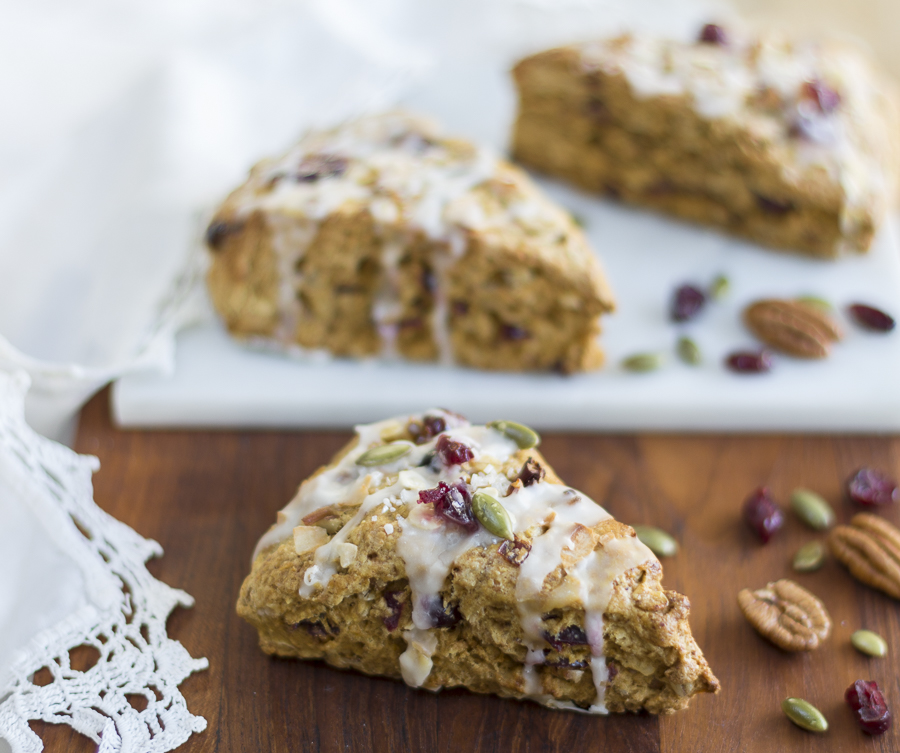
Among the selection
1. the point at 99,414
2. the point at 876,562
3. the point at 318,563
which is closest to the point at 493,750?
the point at 318,563

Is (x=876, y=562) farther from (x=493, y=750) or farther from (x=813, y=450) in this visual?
(x=493, y=750)

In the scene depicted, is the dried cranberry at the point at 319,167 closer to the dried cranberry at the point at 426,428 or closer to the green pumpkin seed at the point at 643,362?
the dried cranberry at the point at 426,428

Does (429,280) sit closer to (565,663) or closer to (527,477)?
(527,477)

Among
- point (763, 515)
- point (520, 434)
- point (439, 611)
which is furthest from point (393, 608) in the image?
point (763, 515)

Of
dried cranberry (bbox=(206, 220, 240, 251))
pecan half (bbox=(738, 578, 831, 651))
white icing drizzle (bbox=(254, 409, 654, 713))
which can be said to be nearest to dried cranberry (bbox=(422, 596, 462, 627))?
white icing drizzle (bbox=(254, 409, 654, 713))

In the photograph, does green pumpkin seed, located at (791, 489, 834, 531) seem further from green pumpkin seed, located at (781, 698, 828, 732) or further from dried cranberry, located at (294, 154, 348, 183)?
dried cranberry, located at (294, 154, 348, 183)

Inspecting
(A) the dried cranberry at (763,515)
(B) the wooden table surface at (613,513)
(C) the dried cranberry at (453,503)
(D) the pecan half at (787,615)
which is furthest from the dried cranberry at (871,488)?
(C) the dried cranberry at (453,503)

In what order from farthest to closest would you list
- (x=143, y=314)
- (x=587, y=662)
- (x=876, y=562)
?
(x=143, y=314)
(x=876, y=562)
(x=587, y=662)
